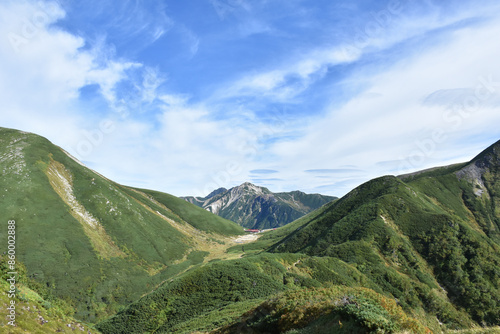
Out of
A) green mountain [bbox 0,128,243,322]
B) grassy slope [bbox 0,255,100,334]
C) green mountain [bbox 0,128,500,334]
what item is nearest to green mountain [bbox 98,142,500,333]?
green mountain [bbox 0,128,500,334]

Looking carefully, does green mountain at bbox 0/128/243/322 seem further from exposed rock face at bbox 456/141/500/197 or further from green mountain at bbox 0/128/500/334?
exposed rock face at bbox 456/141/500/197

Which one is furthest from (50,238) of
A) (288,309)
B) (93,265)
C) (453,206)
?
(453,206)

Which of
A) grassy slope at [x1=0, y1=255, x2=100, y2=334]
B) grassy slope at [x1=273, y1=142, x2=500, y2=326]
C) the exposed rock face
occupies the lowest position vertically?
grassy slope at [x1=273, y1=142, x2=500, y2=326]

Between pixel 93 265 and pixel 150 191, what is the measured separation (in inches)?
4989

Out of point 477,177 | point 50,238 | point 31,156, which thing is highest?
point 31,156

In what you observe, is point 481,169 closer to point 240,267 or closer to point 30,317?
point 240,267

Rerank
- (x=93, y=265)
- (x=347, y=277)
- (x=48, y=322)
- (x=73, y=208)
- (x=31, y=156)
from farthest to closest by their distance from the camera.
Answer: (x=31, y=156)
(x=73, y=208)
(x=93, y=265)
(x=347, y=277)
(x=48, y=322)

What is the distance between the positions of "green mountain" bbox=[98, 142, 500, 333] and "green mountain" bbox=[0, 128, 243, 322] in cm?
2731

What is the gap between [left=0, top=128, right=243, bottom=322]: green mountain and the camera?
6347cm

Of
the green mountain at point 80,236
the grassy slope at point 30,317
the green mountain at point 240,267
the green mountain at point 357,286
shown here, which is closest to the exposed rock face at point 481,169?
the green mountain at point 240,267

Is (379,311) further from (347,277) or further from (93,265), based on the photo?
(93,265)

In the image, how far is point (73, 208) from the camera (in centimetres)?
9131

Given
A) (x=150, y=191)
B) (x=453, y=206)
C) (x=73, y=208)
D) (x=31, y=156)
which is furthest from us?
(x=150, y=191)

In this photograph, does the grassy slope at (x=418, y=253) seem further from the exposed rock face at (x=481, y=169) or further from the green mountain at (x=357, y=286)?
the exposed rock face at (x=481, y=169)
